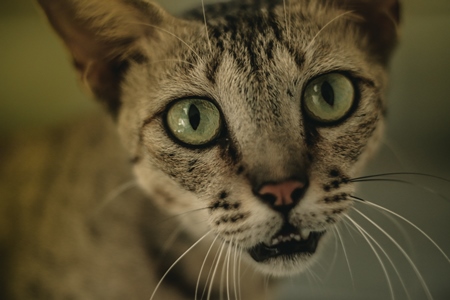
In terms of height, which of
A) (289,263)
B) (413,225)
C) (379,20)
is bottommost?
(289,263)

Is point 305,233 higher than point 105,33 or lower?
lower

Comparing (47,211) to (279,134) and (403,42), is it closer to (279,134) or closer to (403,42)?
(279,134)

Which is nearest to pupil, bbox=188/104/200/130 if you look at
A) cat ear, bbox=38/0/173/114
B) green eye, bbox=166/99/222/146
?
green eye, bbox=166/99/222/146

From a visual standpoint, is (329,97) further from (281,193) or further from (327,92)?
(281,193)

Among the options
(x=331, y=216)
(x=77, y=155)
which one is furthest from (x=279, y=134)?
(x=77, y=155)

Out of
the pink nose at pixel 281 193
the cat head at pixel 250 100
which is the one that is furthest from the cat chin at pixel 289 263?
the pink nose at pixel 281 193

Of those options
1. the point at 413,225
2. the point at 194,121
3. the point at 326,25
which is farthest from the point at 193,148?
the point at 413,225

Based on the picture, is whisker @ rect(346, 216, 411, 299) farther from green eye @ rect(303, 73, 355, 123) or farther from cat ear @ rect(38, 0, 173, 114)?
cat ear @ rect(38, 0, 173, 114)

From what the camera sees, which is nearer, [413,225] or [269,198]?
[269,198]
